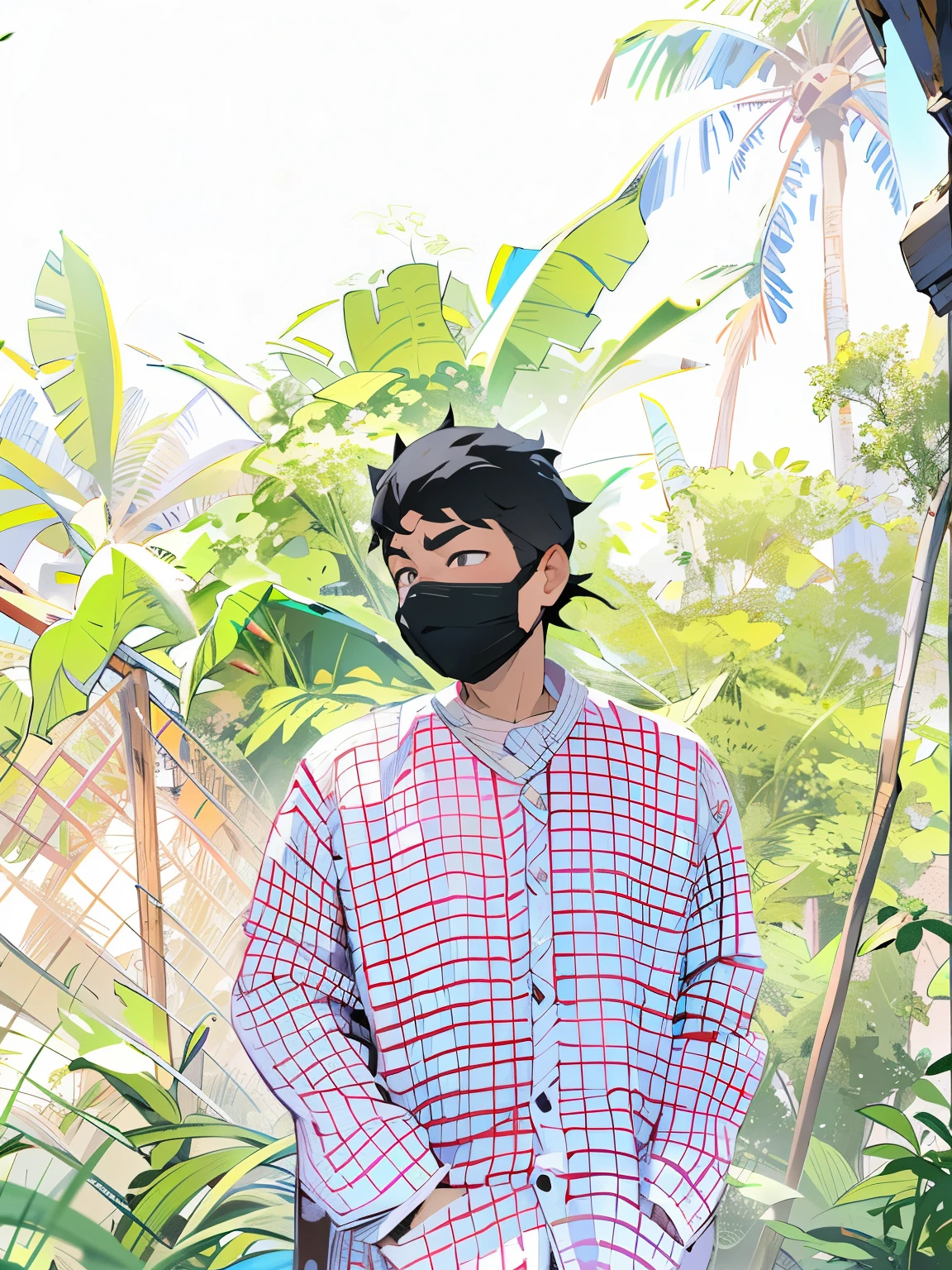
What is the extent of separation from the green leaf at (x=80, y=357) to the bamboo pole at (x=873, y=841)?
5.15ft

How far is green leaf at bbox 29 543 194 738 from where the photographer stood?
180cm

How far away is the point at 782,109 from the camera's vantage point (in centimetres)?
201

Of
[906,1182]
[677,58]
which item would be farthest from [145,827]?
[677,58]

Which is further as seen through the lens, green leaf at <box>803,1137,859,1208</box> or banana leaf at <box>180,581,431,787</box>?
green leaf at <box>803,1137,859,1208</box>

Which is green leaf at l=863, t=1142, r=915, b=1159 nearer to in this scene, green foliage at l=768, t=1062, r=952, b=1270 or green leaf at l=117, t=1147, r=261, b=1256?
green foliage at l=768, t=1062, r=952, b=1270

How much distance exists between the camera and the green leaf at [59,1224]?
1738 mm

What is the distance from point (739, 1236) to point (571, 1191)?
87 centimetres

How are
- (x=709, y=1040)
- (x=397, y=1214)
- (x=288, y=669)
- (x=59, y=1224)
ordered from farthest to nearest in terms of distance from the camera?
1. (x=288, y=669)
2. (x=59, y=1224)
3. (x=709, y=1040)
4. (x=397, y=1214)

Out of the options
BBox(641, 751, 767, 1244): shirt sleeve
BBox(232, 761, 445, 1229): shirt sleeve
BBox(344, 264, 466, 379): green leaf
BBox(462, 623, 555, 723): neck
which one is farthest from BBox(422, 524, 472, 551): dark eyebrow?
BBox(344, 264, 466, 379): green leaf

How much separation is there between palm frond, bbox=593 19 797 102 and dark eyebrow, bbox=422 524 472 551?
44.0 inches

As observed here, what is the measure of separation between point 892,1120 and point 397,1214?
3.94 feet

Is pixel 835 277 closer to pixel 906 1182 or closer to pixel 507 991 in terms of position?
pixel 507 991

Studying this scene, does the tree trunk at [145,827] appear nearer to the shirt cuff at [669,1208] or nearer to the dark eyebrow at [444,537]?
the dark eyebrow at [444,537]

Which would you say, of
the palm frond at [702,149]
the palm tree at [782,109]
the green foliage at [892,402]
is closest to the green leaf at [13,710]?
the palm tree at [782,109]
